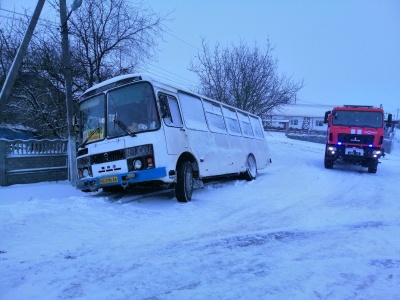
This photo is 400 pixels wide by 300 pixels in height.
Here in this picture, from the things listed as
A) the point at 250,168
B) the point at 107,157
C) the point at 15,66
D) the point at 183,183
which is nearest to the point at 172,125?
the point at 183,183

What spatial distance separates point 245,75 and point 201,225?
1687 cm

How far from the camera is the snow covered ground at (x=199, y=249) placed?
10.4 ft

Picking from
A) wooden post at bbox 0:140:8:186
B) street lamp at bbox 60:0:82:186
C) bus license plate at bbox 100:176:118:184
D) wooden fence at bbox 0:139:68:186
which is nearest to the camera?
bus license plate at bbox 100:176:118:184

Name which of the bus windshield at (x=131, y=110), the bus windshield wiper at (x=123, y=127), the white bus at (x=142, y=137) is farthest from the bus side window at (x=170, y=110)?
the bus windshield wiper at (x=123, y=127)

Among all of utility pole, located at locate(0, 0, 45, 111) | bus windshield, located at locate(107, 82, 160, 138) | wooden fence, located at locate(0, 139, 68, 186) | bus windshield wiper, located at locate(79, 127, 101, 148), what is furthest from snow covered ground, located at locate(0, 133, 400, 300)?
utility pole, located at locate(0, 0, 45, 111)

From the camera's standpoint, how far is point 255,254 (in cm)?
412

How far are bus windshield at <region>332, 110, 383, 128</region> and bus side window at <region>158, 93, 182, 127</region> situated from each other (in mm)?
9960

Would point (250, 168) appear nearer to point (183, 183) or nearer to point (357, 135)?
point (183, 183)

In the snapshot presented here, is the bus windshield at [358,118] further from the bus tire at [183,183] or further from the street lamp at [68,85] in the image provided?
the street lamp at [68,85]

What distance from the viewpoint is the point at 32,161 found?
9.58m

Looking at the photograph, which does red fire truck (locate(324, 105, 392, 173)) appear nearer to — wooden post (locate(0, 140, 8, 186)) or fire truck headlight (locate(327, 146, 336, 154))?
fire truck headlight (locate(327, 146, 336, 154))

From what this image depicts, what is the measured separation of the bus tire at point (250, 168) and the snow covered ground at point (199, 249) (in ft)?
13.0

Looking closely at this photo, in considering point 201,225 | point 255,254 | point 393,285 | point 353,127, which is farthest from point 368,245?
point 353,127

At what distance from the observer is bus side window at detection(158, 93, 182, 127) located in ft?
22.7
